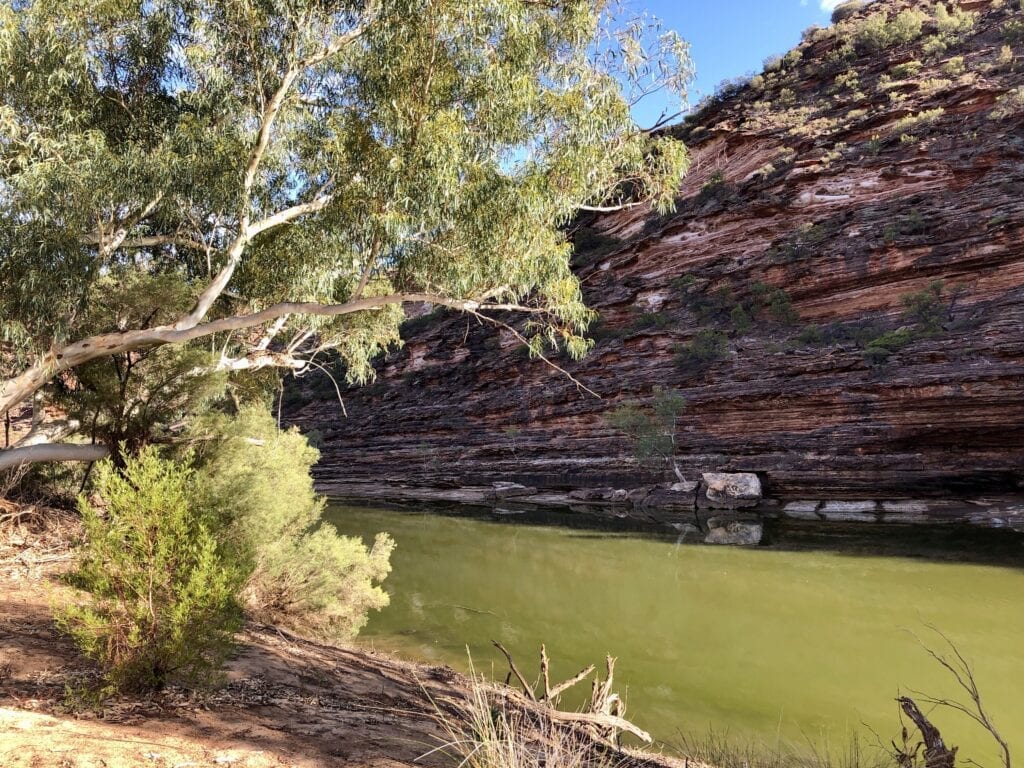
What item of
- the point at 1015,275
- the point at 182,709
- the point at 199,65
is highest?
the point at 1015,275

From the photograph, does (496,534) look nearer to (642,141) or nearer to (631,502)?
(631,502)

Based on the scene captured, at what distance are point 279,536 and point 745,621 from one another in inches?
227

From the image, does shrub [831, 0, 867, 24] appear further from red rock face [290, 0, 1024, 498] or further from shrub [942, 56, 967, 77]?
shrub [942, 56, 967, 77]

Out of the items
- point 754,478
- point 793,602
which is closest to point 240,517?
point 793,602

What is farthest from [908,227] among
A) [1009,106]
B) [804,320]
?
[1009,106]

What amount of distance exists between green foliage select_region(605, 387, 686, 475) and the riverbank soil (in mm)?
16332

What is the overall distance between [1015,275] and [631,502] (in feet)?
42.9

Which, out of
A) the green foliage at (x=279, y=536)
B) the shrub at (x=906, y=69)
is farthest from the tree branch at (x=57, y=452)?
the shrub at (x=906, y=69)

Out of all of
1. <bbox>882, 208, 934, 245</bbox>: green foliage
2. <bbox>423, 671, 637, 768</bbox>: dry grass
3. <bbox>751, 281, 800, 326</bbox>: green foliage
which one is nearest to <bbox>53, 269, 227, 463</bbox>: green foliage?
<bbox>423, 671, 637, 768</bbox>: dry grass

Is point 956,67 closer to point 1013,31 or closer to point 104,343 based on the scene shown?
point 1013,31

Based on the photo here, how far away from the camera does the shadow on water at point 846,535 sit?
11.3m

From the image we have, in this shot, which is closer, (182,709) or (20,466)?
(182,709)

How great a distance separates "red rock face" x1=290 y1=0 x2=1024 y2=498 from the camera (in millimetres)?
16422

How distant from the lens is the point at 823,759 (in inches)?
160
